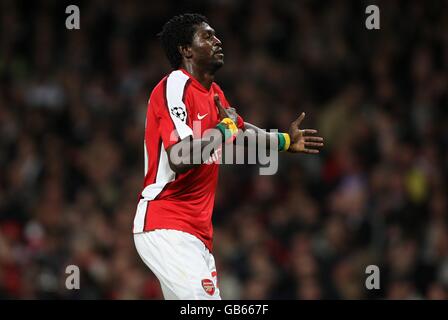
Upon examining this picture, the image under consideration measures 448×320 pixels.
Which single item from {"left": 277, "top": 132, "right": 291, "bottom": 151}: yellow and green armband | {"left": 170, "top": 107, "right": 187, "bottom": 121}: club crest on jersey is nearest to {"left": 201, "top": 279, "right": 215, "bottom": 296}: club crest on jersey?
{"left": 170, "top": 107, "right": 187, "bottom": 121}: club crest on jersey

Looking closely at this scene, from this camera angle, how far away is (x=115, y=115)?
12664 millimetres

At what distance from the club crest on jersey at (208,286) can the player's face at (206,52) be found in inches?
55.6

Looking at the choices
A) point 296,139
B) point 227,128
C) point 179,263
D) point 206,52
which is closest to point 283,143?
point 296,139

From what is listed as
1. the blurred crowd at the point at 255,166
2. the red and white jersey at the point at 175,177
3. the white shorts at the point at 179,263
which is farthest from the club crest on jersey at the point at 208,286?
the blurred crowd at the point at 255,166

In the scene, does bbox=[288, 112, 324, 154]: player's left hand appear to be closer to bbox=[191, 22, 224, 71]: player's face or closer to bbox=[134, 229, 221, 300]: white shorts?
bbox=[191, 22, 224, 71]: player's face

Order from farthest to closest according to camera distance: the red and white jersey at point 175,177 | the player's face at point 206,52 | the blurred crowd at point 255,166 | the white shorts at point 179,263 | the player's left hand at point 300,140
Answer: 1. the blurred crowd at point 255,166
2. the player's left hand at point 300,140
3. the player's face at point 206,52
4. the red and white jersey at point 175,177
5. the white shorts at point 179,263

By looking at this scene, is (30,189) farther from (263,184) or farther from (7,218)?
(263,184)

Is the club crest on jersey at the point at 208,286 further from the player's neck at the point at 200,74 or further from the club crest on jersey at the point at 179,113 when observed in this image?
the player's neck at the point at 200,74

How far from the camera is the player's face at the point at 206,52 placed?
6297 millimetres

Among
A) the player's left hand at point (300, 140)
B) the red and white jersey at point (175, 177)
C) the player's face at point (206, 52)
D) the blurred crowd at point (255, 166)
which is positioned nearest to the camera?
the red and white jersey at point (175, 177)

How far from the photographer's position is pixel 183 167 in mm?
5828

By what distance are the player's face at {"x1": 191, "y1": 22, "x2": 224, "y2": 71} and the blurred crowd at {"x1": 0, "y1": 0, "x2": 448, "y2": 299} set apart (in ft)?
13.7

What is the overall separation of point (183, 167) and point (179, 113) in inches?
14.1
